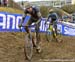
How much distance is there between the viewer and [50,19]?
56.5 ft

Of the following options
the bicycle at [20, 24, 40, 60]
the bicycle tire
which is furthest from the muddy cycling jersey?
the bicycle tire

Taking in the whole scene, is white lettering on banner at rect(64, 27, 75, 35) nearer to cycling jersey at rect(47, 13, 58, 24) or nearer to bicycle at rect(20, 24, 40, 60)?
cycling jersey at rect(47, 13, 58, 24)

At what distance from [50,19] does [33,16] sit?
17.7 ft

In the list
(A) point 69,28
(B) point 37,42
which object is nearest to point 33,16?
(B) point 37,42

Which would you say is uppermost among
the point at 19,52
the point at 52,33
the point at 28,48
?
the point at 28,48

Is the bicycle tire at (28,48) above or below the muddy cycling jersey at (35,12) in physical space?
below

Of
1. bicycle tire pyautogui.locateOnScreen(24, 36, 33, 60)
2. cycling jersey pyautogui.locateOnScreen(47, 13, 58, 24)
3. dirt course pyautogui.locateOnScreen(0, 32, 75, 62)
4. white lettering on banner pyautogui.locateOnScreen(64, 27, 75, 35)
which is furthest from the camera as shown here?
white lettering on banner pyautogui.locateOnScreen(64, 27, 75, 35)

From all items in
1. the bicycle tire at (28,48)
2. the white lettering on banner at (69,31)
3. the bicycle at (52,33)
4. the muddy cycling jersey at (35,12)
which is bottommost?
the white lettering on banner at (69,31)

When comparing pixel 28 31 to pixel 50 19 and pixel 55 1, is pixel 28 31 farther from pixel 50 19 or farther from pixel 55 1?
pixel 55 1

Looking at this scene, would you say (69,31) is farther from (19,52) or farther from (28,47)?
(28,47)

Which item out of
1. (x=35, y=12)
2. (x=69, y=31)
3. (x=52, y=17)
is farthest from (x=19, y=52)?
(x=69, y=31)

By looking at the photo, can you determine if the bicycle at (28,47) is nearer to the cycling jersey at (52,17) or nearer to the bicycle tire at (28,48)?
the bicycle tire at (28,48)

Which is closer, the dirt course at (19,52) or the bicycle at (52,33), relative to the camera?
the dirt course at (19,52)

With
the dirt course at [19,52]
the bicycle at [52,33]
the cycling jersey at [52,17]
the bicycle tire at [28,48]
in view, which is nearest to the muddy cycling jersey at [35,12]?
the bicycle tire at [28,48]
